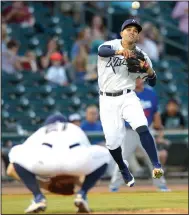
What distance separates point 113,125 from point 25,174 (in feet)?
9.52

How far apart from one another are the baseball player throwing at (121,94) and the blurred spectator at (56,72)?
8417 millimetres

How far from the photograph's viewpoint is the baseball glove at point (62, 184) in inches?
386

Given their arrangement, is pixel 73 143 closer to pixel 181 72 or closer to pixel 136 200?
pixel 136 200

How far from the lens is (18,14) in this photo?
16.1 meters

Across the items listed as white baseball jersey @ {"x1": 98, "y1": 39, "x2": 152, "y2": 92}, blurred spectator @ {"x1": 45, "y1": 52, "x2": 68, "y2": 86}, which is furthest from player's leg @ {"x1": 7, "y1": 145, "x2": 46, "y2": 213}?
blurred spectator @ {"x1": 45, "y1": 52, "x2": 68, "y2": 86}

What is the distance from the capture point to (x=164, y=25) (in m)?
17.2

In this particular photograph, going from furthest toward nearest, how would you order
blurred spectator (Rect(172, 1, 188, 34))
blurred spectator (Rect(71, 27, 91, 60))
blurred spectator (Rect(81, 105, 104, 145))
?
1. blurred spectator (Rect(172, 1, 188, 34))
2. blurred spectator (Rect(71, 27, 91, 60))
3. blurred spectator (Rect(81, 105, 104, 145))

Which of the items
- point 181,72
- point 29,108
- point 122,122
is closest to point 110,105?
point 122,122

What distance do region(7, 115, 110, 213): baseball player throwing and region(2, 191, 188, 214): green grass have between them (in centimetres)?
45

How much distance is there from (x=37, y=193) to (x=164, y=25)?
26.9 feet

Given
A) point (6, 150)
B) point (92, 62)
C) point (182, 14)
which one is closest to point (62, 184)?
point (6, 150)

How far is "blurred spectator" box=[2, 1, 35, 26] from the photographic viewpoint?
16.1 metres

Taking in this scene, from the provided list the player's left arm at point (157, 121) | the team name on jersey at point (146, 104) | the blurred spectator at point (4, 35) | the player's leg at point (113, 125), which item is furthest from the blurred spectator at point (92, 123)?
the player's leg at point (113, 125)

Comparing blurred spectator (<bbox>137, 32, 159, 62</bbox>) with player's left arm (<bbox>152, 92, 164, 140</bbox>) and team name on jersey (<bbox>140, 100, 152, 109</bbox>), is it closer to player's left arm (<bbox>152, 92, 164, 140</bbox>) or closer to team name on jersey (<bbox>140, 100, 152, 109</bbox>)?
player's left arm (<bbox>152, 92, 164, 140</bbox>)
